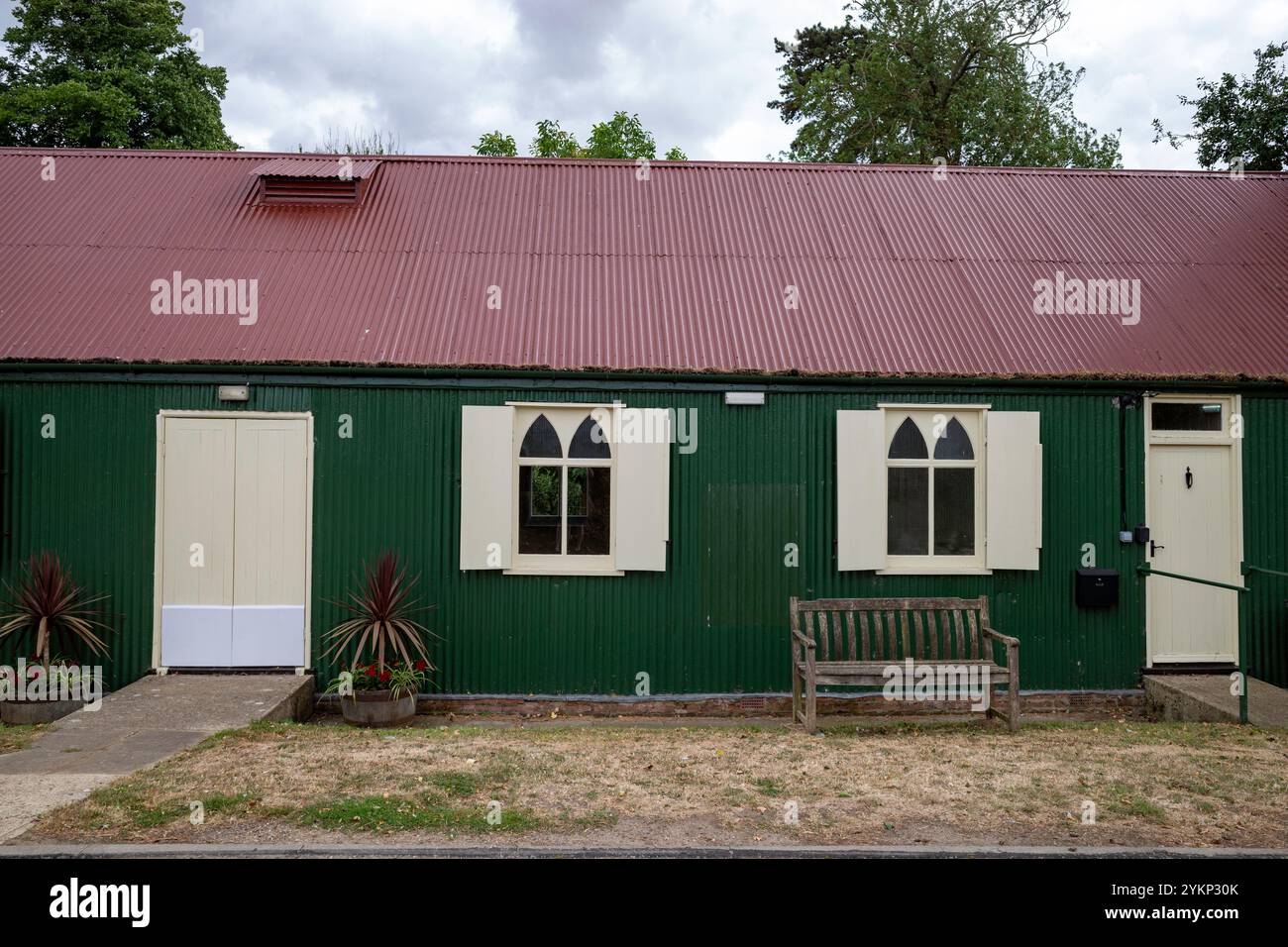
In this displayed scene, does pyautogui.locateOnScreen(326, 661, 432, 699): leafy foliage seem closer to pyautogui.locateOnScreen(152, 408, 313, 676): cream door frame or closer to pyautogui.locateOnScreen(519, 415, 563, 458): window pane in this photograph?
pyautogui.locateOnScreen(152, 408, 313, 676): cream door frame

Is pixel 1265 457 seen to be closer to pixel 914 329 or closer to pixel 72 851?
pixel 914 329

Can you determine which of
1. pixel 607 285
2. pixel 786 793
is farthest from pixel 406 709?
pixel 607 285

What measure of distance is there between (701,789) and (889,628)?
333 cm

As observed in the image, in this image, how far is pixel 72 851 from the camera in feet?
16.1

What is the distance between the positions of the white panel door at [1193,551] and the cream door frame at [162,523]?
27.5ft

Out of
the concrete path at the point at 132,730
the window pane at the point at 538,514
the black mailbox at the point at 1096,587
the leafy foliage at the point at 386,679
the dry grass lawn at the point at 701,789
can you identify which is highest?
the window pane at the point at 538,514

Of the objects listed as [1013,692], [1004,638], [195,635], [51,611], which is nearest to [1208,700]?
[1013,692]

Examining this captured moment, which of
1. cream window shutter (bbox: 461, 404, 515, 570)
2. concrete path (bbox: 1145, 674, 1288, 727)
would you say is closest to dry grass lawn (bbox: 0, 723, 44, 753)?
cream window shutter (bbox: 461, 404, 515, 570)

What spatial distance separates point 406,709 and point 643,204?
6.99 meters

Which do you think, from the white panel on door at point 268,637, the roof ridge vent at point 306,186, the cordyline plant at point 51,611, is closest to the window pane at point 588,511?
the white panel on door at point 268,637

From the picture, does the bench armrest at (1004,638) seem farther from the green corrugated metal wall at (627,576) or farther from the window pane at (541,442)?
the window pane at (541,442)

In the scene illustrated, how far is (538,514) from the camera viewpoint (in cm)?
930

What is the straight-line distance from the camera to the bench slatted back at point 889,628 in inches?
331

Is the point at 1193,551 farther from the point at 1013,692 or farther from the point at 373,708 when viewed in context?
the point at 373,708
